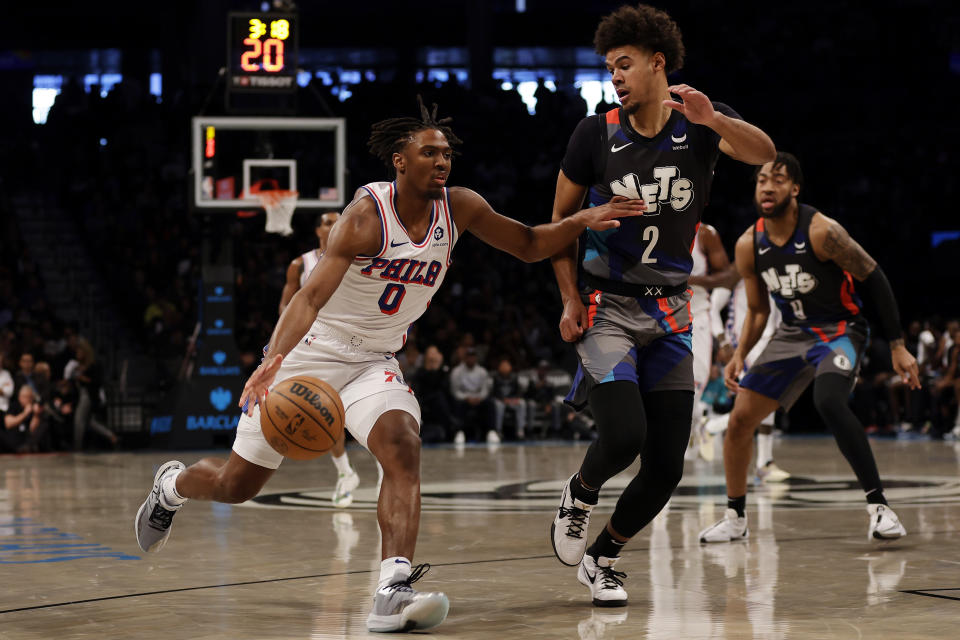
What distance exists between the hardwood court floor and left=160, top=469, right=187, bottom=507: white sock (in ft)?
1.17

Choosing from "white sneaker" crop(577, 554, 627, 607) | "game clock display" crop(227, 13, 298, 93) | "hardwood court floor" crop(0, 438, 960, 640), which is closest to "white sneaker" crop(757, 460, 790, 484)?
"hardwood court floor" crop(0, 438, 960, 640)

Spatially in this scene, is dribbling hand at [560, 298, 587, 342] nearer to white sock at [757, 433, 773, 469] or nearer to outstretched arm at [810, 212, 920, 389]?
outstretched arm at [810, 212, 920, 389]

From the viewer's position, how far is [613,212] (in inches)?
194

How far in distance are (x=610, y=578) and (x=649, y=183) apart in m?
1.55

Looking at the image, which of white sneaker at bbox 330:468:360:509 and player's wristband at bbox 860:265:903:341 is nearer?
player's wristband at bbox 860:265:903:341

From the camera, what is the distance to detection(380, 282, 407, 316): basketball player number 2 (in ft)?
16.5

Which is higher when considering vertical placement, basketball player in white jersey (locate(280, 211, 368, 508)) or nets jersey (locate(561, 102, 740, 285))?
nets jersey (locate(561, 102, 740, 285))

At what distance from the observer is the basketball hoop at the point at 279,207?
1334cm

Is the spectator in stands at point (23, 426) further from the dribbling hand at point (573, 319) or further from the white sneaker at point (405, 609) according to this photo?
the white sneaker at point (405, 609)

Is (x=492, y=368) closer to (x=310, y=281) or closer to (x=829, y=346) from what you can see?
(x=829, y=346)

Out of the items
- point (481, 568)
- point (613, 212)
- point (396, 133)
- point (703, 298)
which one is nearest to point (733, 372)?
point (481, 568)

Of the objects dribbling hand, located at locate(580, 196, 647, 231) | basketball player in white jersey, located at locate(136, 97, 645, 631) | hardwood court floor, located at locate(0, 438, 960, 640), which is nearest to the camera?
hardwood court floor, located at locate(0, 438, 960, 640)

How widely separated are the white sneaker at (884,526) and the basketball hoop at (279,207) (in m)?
8.04

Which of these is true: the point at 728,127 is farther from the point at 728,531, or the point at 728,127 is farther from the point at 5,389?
the point at 5,389
